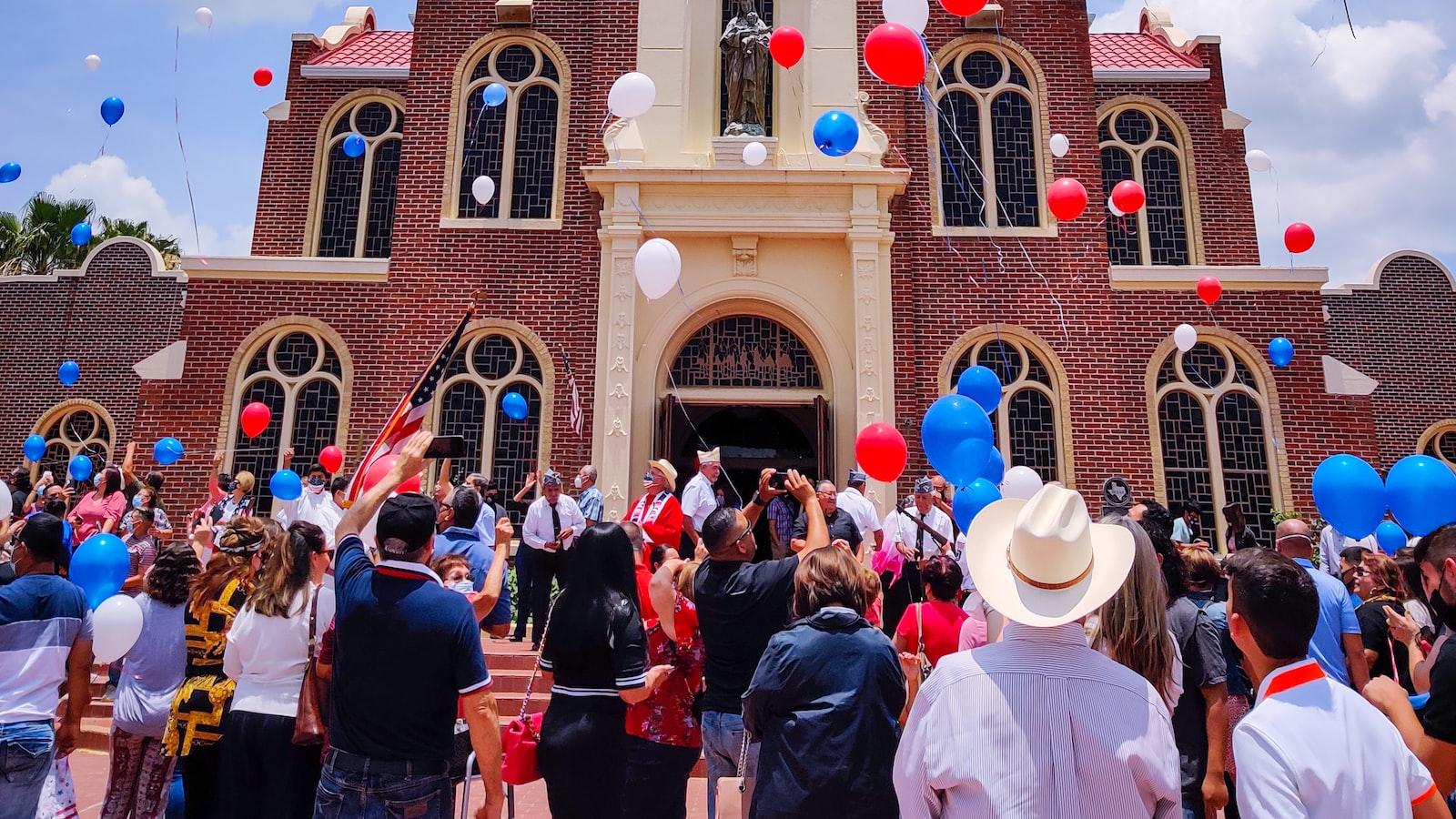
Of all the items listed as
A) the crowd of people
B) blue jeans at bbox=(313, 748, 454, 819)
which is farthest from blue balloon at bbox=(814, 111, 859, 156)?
blue jeans at bbox=(313, 748, 454, 819)

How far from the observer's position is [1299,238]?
11531 mm

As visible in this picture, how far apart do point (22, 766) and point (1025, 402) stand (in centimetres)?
1148

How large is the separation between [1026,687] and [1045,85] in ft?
43.5

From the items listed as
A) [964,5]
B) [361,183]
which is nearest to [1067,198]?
[964,5]

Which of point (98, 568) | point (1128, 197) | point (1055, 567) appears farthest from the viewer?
point (1128, 197)

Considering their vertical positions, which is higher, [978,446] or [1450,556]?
[978,446]

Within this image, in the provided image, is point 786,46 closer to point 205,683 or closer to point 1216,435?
point 1216,435

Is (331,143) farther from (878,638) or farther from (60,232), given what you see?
(878,638)

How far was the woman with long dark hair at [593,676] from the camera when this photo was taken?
12.5 ft

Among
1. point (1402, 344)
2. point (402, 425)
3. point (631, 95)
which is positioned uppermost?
point (631, 95)

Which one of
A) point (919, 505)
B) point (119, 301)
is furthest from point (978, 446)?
point (119, 301)

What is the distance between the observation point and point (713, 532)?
4.03 metres

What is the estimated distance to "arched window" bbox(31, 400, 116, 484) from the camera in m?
16.6

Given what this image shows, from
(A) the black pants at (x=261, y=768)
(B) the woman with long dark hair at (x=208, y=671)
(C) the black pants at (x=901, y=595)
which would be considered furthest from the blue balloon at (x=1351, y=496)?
(B) the woman with long dark hair at (x=208, y=671)
